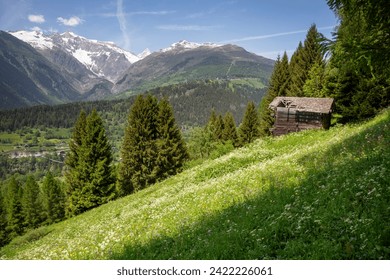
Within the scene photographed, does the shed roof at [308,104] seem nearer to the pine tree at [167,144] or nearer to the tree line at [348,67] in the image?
the tree line at [348,67]

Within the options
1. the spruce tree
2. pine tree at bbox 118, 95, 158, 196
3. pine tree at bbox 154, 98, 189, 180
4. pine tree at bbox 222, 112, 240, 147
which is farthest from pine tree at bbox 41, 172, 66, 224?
pine tree at bbox 222, 112, 240, 147

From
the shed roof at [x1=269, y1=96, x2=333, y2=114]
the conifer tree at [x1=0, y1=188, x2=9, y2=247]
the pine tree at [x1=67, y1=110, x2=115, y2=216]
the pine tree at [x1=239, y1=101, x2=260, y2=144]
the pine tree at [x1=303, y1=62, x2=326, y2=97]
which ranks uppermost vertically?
the pine tree at [x1=303, y1=62, x2=326, y2=97]

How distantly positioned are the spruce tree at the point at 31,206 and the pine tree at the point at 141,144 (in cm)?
4057

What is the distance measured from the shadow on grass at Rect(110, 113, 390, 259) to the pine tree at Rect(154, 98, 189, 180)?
133ft

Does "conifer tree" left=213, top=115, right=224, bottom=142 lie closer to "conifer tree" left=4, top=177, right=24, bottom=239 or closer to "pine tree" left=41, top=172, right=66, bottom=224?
"pine tree" left=41, top=172, right=66, bottom=224

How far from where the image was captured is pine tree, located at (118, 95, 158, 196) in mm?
51750

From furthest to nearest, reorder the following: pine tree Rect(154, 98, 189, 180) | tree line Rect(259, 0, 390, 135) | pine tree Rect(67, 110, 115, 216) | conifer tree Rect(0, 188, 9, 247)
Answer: conifer tree Rect(0, 188, 9, 247) → pine tree Rect(154, 98, 189, 180) → pine tree Rect(67, 110, 115, 216) → tree line Rect(259, 0, 390, 135)

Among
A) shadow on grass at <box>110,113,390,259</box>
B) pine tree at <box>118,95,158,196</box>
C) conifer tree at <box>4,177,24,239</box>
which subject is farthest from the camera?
conifer tree at <box>4,177,24,239</box>

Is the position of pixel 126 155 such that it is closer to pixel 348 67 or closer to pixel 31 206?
pixel 31 206

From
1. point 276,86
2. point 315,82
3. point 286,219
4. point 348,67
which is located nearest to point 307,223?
point 286,219

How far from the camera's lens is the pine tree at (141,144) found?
51.8 meters
